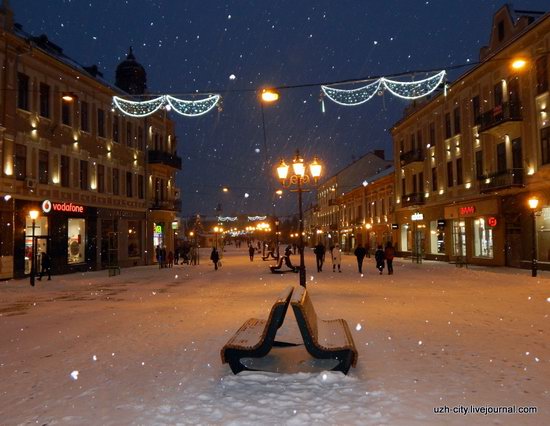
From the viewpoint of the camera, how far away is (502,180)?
26469mm

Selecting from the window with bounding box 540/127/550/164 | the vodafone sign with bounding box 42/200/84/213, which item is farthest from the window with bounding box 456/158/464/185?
the vodafone sign with bounding box 42/200/84/213

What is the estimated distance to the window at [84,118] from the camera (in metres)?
29.6

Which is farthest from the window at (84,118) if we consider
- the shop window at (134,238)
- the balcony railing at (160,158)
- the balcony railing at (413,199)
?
the balcony railing at (413,199)

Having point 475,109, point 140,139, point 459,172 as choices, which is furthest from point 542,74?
point 140,139

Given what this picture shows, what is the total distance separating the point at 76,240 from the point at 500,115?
24.2 m

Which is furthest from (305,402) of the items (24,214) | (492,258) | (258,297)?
(492,258)

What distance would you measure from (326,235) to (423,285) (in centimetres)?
6866

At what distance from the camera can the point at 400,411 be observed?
481 cm

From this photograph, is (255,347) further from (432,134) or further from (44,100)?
(432,134)

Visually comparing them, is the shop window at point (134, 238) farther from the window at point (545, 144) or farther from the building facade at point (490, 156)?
the window at point (545, 144)

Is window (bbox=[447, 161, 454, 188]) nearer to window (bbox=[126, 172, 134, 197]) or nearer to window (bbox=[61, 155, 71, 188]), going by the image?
window (bbox=[126, 172, 134, 197])

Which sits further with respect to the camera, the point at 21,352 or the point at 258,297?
the point at 258,297

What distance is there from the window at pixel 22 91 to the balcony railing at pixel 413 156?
2776cm

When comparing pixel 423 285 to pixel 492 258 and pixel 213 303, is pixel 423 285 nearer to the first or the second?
pixel 213 303
